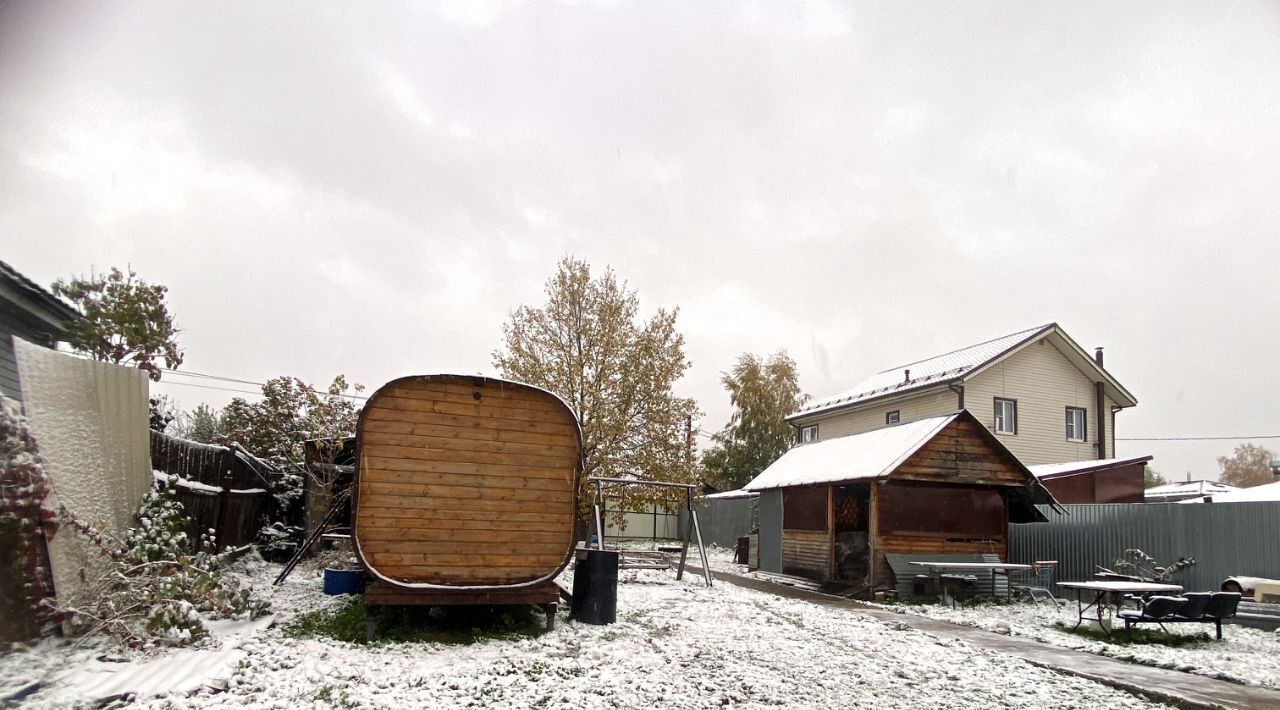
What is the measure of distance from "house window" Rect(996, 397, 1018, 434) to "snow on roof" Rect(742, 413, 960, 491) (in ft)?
26.5

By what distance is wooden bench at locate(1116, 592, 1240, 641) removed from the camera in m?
10.1

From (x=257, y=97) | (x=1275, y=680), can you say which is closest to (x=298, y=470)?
(x=257, y=97)

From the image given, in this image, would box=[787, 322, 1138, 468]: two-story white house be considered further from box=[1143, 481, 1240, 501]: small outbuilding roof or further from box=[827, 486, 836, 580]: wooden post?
box=[827, 486, 836, 580]: wooden post

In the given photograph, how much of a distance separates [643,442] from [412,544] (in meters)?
14.1

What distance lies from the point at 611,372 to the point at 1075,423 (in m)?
16.0

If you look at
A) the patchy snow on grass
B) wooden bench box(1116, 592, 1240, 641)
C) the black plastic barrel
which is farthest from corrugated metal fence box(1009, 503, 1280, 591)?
the black plastic barrel

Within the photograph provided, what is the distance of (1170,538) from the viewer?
13914 mm

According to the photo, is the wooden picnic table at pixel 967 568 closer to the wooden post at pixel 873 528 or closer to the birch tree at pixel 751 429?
the wooden post at pixel 873 528

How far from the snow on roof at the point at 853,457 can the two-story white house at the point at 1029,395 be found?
685 centimetres

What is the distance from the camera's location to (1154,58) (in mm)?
11164

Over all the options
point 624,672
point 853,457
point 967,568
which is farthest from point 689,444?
point 624,672

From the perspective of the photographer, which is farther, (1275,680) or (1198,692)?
(1275,680)

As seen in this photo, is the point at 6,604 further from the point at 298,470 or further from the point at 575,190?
the point at 575,190

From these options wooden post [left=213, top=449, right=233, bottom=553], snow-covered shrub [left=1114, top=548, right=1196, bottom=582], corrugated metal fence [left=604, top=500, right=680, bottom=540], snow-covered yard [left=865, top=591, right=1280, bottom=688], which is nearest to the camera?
snow-covered yard [left=865, top=591, right=1280, bottom=688]
